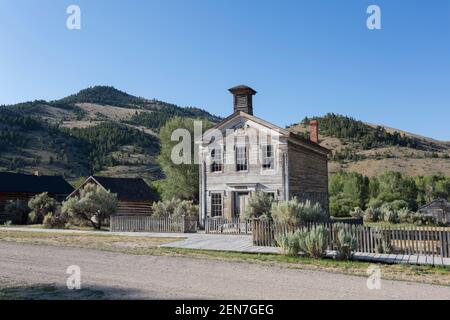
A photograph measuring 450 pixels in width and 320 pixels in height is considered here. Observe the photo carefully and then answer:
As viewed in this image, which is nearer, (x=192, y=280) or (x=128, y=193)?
(x=192, y=280)

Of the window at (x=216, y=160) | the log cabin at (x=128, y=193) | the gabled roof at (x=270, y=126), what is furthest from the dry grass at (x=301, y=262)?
the log cabin at (x=128, y=193)

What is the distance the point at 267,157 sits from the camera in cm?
2667

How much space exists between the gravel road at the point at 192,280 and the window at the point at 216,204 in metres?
13.6

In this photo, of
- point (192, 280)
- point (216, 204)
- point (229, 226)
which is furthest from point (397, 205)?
point (192, 280)

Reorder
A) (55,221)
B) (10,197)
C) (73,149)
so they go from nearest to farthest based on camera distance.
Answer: (55,221) → (10,197) → (73,149)

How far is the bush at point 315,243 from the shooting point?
45.1 feet

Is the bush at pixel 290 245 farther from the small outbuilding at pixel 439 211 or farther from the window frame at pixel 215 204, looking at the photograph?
the small outbuilding at pixel 439 211

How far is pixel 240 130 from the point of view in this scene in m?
27.5

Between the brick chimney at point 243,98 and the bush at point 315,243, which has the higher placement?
the brick chimney at point 243,98

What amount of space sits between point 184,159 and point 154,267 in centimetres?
3666

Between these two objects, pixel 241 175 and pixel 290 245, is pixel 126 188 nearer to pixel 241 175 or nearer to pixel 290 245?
pixel 241 175

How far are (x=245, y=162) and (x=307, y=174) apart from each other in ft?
16.3

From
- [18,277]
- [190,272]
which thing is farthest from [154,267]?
[18,277]
